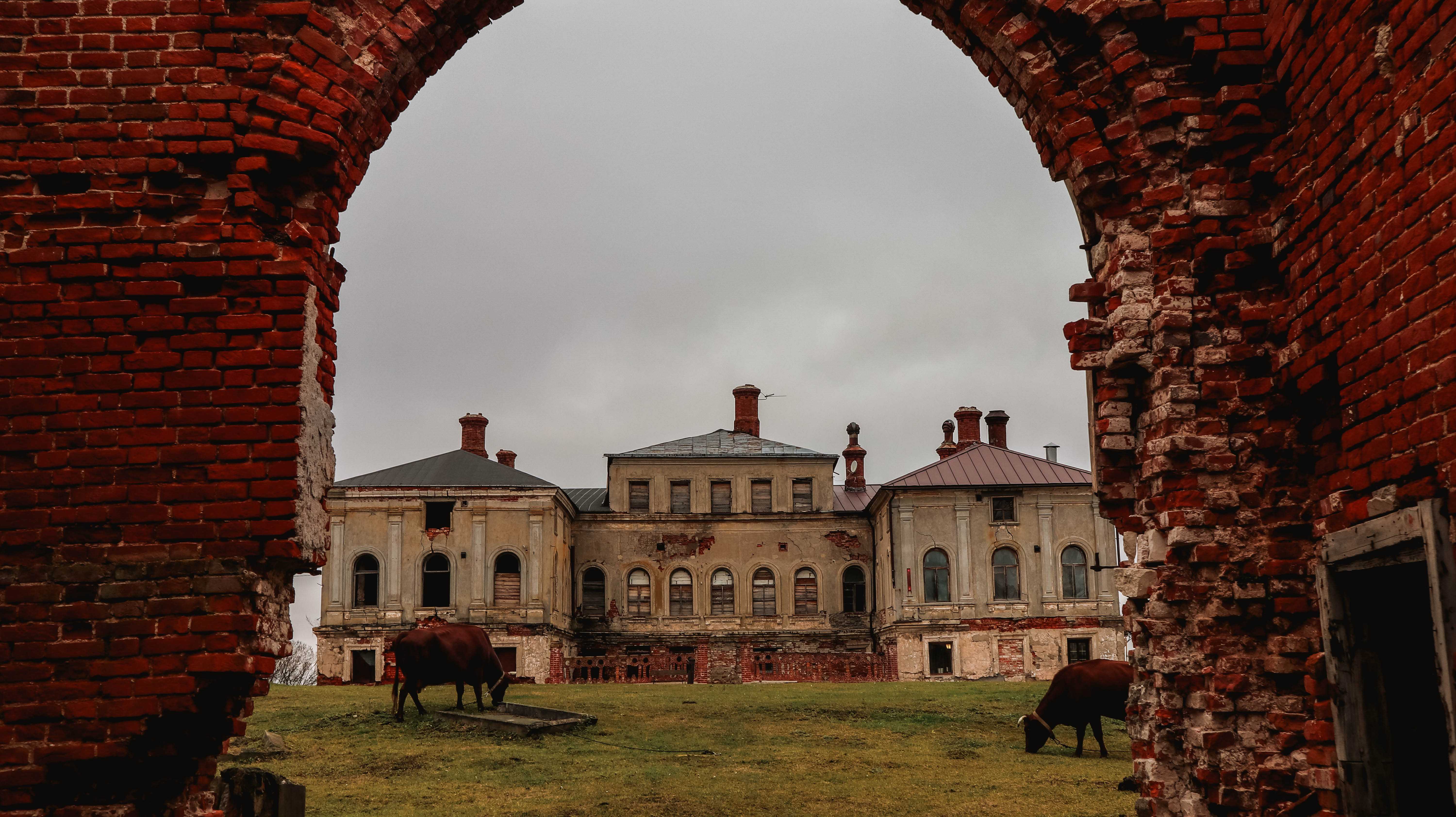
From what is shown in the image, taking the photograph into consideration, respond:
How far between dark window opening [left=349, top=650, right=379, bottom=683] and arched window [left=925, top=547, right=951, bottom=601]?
18.6 meters

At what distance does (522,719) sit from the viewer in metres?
16.5

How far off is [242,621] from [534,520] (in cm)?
3206

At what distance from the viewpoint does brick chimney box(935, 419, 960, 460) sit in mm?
45656

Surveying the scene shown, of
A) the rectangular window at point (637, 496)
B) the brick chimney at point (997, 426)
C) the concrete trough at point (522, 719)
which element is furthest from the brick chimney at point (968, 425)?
the concrete trough at point (522, 719)

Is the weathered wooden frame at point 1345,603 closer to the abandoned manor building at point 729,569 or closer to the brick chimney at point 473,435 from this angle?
the abandoned manor building at point 729,569

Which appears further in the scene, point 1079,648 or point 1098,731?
point 1079,648

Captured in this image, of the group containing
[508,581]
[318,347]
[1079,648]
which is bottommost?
[1079,648]

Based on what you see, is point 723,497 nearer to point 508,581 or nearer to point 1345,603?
point 508,581

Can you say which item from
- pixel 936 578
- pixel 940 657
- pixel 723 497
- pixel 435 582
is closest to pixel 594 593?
pixel 723 497

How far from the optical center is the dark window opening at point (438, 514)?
123 ft

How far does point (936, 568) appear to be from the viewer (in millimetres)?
37969

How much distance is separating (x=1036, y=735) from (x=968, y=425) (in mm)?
30032

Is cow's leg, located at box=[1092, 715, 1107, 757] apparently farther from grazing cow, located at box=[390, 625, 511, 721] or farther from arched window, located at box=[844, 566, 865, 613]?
arched window, located at box=[844, 566, 865, 613]

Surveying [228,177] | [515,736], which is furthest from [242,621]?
[515,736]
